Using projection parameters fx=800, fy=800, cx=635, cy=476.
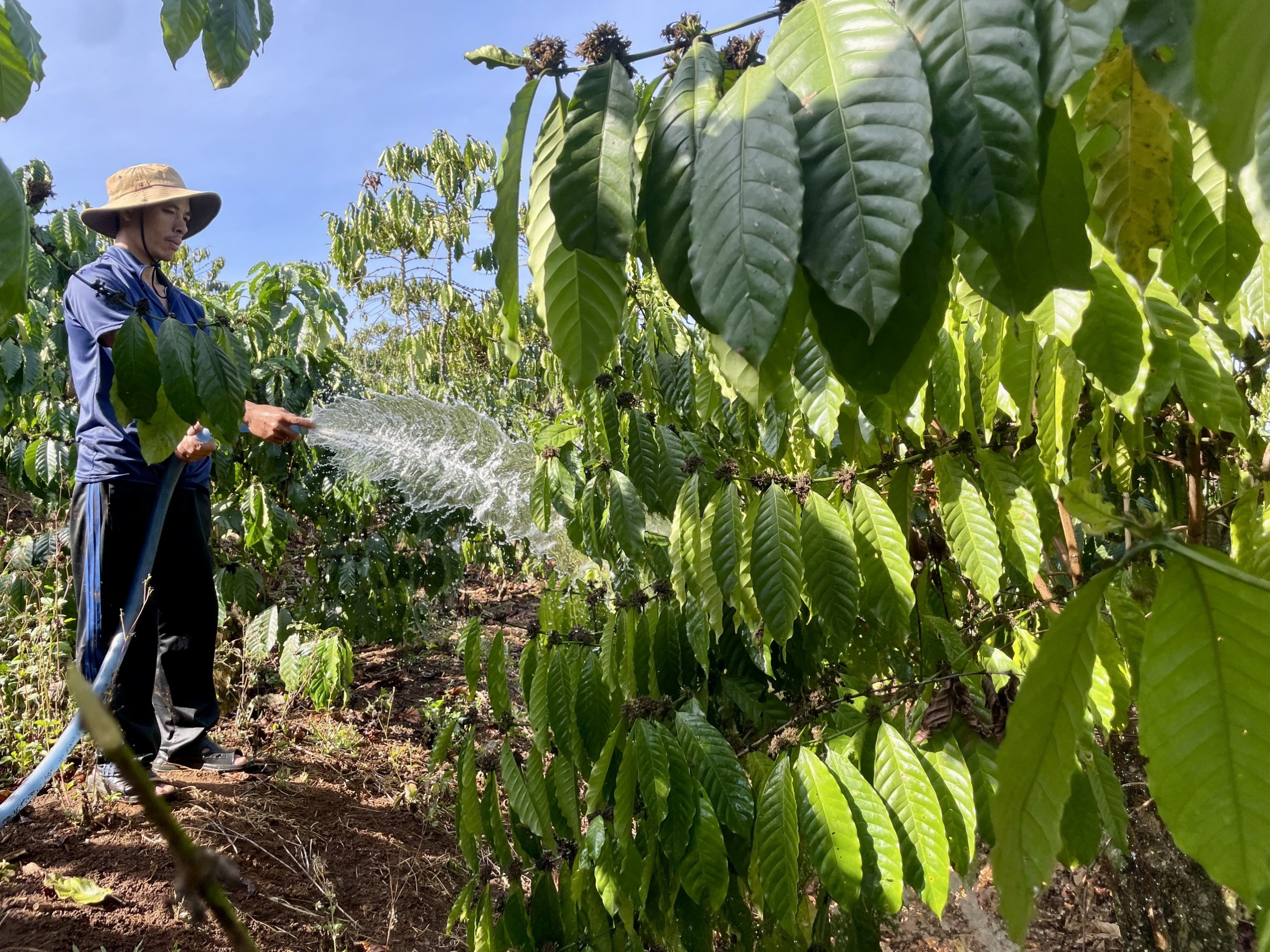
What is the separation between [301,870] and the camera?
2465 millimetres

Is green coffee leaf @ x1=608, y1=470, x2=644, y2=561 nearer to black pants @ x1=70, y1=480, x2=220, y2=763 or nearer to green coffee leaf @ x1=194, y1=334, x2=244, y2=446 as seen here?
green coffee leaf @ x1=194, y1=334, x2=244, y2=446

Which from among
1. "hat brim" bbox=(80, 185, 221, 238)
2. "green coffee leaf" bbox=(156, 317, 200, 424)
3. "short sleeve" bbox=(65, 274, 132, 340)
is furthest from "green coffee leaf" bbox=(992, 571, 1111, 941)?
"hat brim" bbox=(80, 185, 221, 238)

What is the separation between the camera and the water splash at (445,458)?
298 centimetres

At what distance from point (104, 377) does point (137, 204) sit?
0.57 meters

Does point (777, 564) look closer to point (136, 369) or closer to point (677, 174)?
point (677, 174)

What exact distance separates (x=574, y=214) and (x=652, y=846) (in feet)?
3.63

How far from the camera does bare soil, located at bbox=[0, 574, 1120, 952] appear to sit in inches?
80.7

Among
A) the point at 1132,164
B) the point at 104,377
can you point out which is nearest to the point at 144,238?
the point at 104,377

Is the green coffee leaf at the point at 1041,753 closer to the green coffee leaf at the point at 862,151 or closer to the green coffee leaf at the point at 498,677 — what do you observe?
the green coffee leaf at the point at 862,151

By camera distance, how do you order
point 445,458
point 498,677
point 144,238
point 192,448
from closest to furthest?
point 498,677 < point 192,448 < point 144,238 < point 445,458

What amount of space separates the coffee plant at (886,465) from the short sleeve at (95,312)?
3.90 feet

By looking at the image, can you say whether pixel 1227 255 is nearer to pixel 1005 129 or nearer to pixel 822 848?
pixel 1005 129

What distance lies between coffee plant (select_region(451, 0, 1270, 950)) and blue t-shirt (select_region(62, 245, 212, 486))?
50.3 inches

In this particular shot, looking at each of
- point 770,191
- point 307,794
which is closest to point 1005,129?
point 770,191
